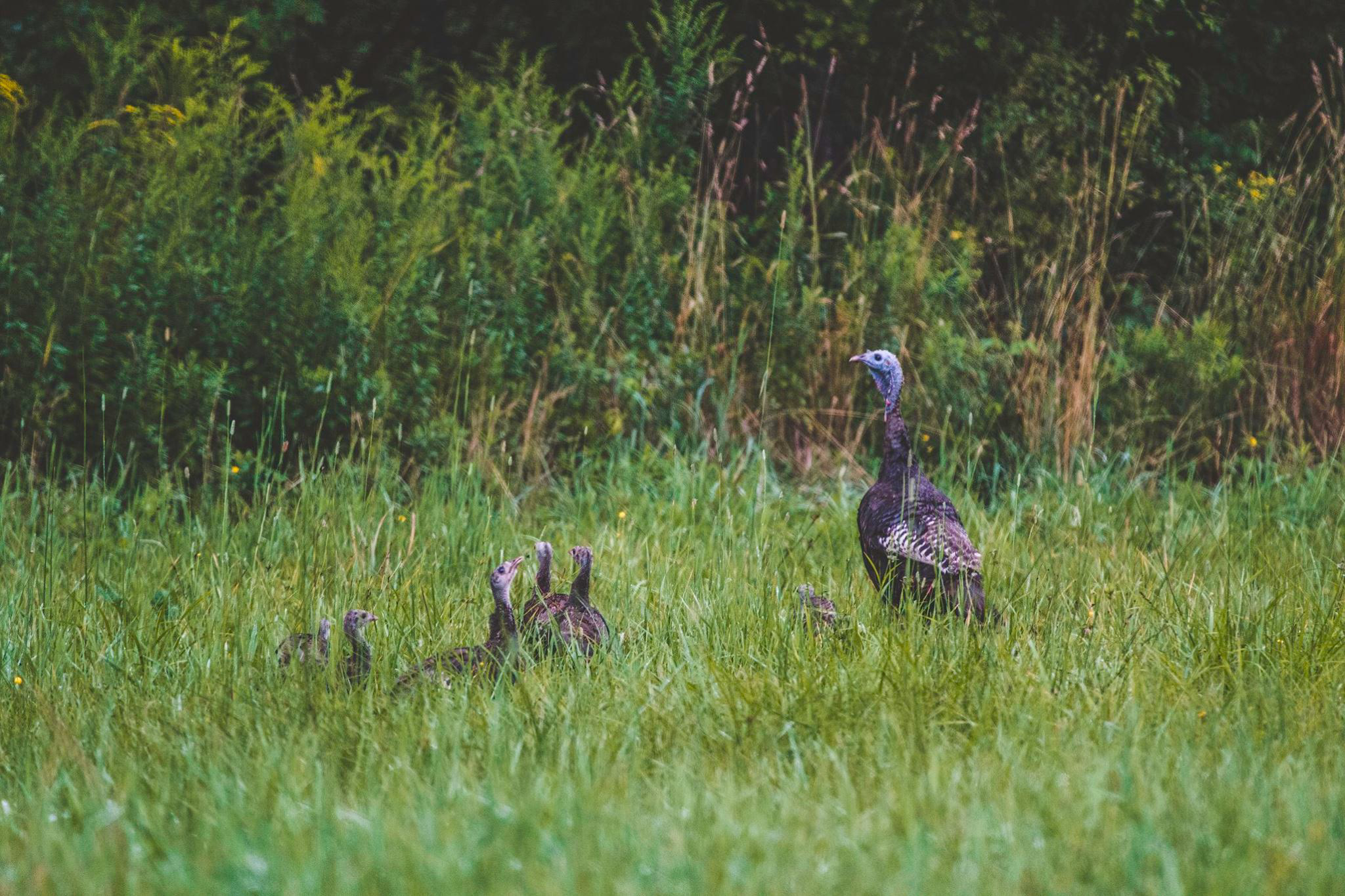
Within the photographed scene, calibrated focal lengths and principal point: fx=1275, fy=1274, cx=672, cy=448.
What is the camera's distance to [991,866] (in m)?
2.08

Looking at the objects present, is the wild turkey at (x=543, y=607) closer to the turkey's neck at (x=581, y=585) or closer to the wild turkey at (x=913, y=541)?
the turkey's neck at (x=581, y=585)

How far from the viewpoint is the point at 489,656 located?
313cm

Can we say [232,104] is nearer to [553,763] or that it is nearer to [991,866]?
[553,763]

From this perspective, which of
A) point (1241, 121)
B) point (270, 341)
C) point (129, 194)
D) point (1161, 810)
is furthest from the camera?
point (1241, 121)

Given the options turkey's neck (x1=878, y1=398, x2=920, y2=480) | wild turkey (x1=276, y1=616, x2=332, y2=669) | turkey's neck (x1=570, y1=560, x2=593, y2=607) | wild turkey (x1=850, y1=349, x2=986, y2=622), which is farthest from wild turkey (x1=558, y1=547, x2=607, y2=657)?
turkey's neck (x1=878, y1=398, x2=920, y2=480)

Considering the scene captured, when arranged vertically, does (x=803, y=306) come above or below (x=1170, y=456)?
above

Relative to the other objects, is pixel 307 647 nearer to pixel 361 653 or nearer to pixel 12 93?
pixel 361 653

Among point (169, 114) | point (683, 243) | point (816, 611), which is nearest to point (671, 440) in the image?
point (683, 243)

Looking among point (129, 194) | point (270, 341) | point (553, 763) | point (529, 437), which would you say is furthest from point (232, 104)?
point (553, 763)

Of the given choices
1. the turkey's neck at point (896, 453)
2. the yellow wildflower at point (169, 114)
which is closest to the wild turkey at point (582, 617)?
the turkey's neck at point (896, 453)

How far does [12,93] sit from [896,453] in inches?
158

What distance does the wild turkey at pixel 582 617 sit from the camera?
10.8 ft

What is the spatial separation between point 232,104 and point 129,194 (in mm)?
615

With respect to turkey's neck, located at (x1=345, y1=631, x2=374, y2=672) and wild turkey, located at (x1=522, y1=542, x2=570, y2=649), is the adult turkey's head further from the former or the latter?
turkey's neck, located at (x1=345, y1=631, x2=374, y2=672)
